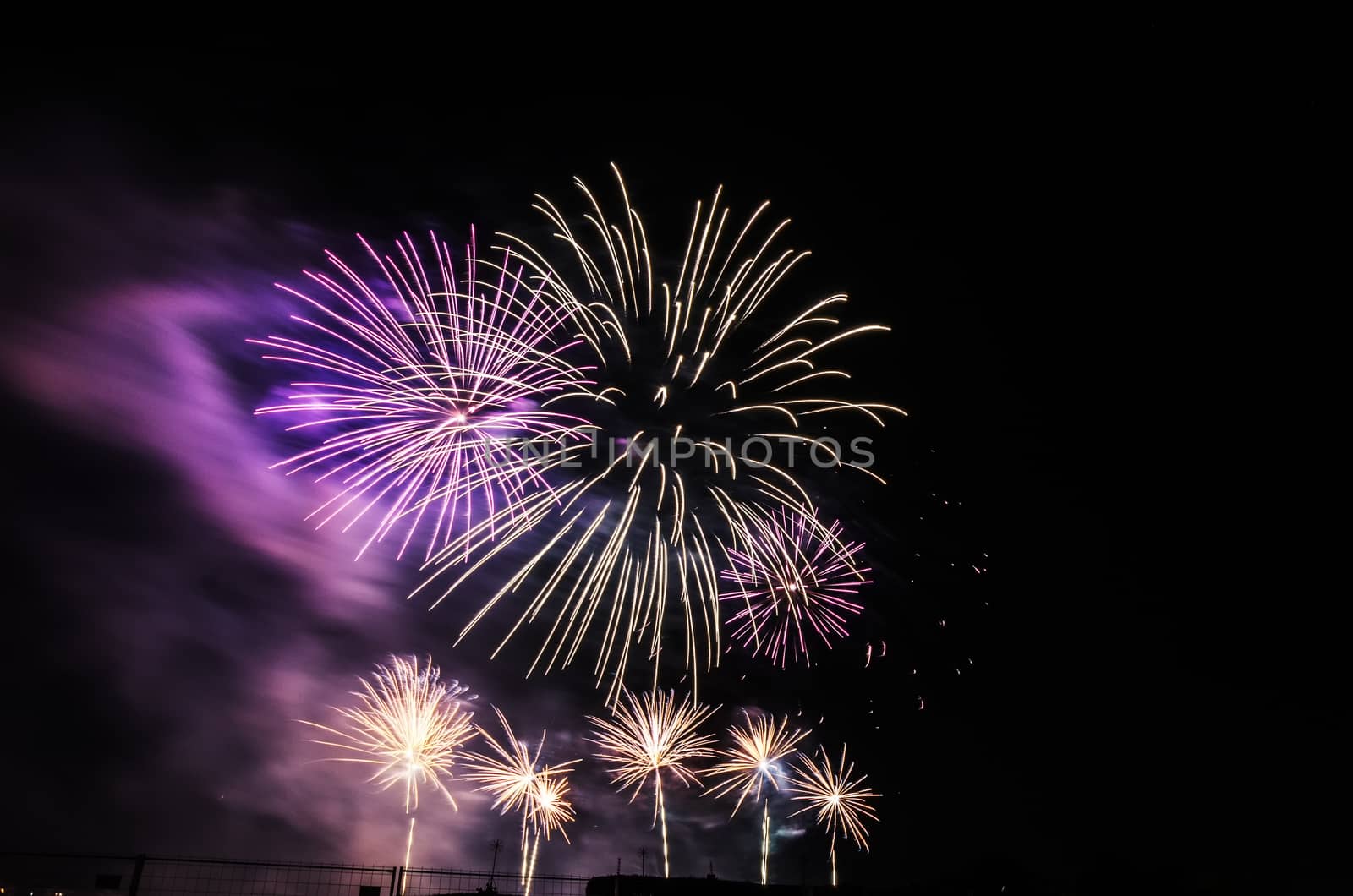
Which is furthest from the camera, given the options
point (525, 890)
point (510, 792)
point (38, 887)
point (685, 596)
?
point (510, 792)

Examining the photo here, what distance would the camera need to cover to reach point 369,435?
1891 cm

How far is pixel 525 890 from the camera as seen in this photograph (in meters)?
19.5

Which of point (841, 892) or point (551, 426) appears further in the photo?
point (841, 892)

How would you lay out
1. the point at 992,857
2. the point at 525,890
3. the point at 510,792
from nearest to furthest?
1. the point at 525,890
2. the point at 510,792
3. the point at 992,857

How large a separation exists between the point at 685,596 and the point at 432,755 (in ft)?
45.7

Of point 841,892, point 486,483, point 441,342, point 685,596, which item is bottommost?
point 841,892

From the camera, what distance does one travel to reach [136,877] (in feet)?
47.1

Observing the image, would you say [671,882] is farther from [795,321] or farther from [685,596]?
[795,321]

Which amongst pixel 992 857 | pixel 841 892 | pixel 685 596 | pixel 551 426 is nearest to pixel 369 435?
pixel 551 426

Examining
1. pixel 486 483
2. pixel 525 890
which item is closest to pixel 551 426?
pixel 486 483

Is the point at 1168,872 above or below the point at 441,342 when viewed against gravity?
below

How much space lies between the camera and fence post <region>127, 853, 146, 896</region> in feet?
46.8

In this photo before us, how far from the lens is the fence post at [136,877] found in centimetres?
1427

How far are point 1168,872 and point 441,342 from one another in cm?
4727
